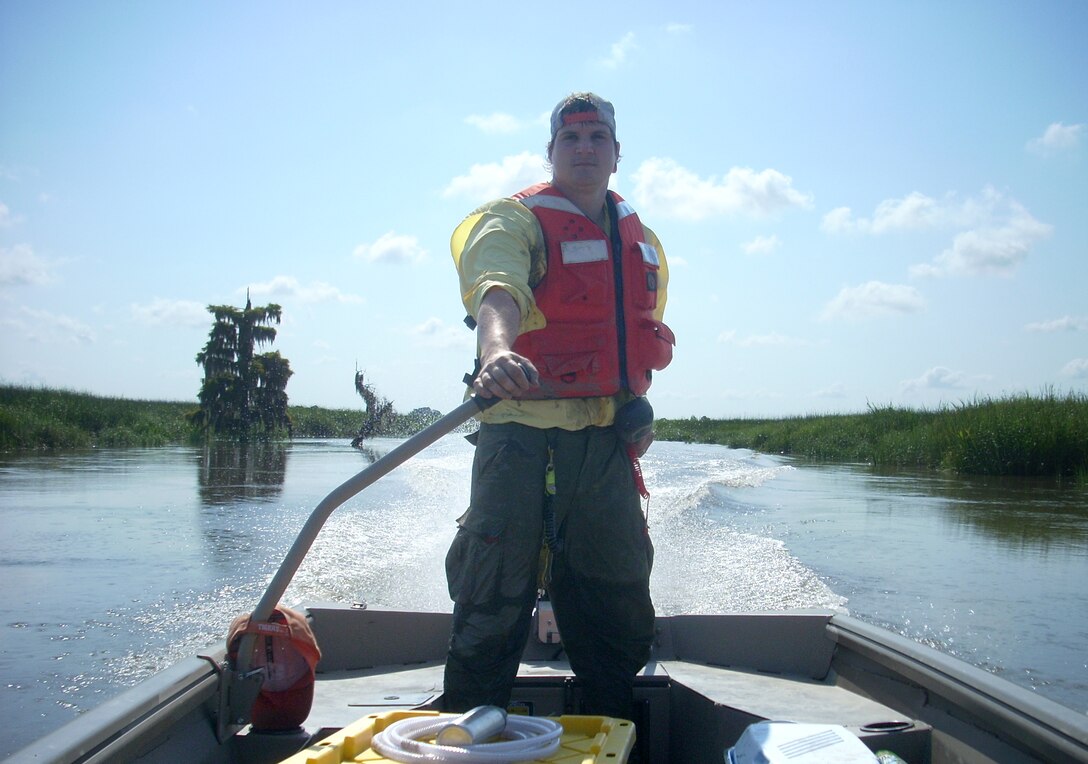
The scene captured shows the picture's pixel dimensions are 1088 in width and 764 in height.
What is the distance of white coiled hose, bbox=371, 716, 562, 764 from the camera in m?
1.60

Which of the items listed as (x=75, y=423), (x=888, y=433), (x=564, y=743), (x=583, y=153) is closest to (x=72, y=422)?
(x=75, y=423)

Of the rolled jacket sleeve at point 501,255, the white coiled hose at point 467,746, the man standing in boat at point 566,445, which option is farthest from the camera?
the man standing in boat at point 566,445

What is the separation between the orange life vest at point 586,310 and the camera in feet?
8.27

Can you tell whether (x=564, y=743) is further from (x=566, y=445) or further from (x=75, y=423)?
(x=75, y=423)

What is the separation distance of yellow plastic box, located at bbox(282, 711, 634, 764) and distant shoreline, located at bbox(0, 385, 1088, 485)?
1329 cm

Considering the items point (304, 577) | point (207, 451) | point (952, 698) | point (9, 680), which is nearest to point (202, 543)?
point (304, 577)

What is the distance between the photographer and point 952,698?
7.93 ft

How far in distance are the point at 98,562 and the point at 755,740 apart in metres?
6.30

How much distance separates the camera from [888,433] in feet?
67.7

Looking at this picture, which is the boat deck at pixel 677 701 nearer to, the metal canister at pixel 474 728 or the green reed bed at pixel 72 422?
the metal canister at pixel 474 728

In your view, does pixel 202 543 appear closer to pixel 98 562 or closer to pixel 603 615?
pixel 98 562

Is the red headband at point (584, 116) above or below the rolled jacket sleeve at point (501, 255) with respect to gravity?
above

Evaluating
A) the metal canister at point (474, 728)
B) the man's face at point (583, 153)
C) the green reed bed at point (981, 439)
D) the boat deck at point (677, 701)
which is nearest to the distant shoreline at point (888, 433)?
the green reed bed at point (981, 439)

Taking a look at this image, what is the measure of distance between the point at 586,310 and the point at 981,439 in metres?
14.5
